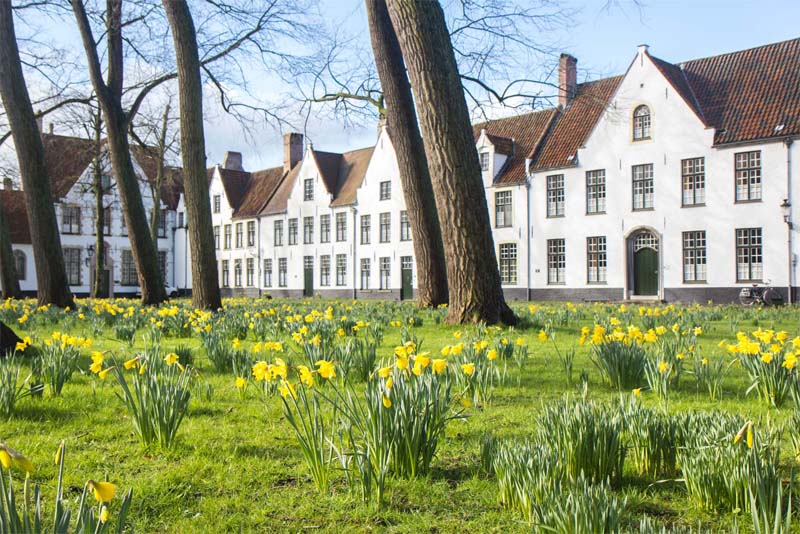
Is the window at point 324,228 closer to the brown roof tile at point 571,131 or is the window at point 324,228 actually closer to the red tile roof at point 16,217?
the brown roof tile at point 571,131

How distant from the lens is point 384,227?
38781mm

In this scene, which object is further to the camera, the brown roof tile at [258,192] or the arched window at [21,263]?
the brown roof tile at [258,192]

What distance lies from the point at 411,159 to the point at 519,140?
21.8 meters

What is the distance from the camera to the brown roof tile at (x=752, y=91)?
982 inches

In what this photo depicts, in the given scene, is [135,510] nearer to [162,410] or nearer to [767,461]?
[162,410]

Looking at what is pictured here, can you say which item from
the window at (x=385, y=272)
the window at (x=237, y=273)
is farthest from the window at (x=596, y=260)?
the window at (x=237, y=273)

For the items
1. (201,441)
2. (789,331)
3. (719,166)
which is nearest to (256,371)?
(201,441)

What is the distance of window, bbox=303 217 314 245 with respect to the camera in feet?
142

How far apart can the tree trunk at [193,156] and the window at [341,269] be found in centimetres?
2789

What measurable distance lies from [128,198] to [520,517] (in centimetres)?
1424

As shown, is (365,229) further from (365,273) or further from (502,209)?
(502,209)

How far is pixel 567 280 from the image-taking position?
3036 cm

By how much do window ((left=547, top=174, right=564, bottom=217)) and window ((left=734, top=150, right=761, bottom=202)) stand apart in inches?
289

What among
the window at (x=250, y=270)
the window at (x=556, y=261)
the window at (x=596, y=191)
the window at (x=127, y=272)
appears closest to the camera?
the window at (x=596, y=191)
